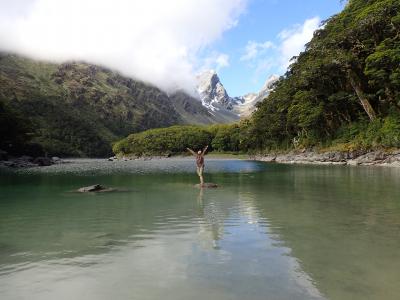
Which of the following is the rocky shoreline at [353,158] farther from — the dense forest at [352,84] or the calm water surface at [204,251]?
the calm water surface at [204,251]

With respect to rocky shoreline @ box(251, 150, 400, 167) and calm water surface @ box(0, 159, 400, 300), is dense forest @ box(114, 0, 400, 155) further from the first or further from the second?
calm water surface @ box(0, 159, 400, 300)

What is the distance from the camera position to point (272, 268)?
1072 centimetres

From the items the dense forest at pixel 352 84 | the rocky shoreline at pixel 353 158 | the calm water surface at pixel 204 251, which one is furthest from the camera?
the dense forest at pixel 352 84

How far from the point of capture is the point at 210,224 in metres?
17.5

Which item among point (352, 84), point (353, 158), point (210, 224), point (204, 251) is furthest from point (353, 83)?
point (204, 251)

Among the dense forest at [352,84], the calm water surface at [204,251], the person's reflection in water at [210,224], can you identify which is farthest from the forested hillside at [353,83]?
the calm water surface at [204,251]

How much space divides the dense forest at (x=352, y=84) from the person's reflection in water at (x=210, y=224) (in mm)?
54093

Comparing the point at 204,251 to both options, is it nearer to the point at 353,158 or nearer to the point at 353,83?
the point at 353,158

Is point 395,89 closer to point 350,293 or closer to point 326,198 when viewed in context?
point 326,198

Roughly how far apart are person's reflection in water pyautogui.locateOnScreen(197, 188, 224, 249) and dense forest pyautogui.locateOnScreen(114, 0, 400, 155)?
54.1m

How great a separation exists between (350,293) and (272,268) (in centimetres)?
234

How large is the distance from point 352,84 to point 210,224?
2957 inches

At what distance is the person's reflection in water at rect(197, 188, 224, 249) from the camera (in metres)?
14.5

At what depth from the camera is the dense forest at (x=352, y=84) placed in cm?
7119
